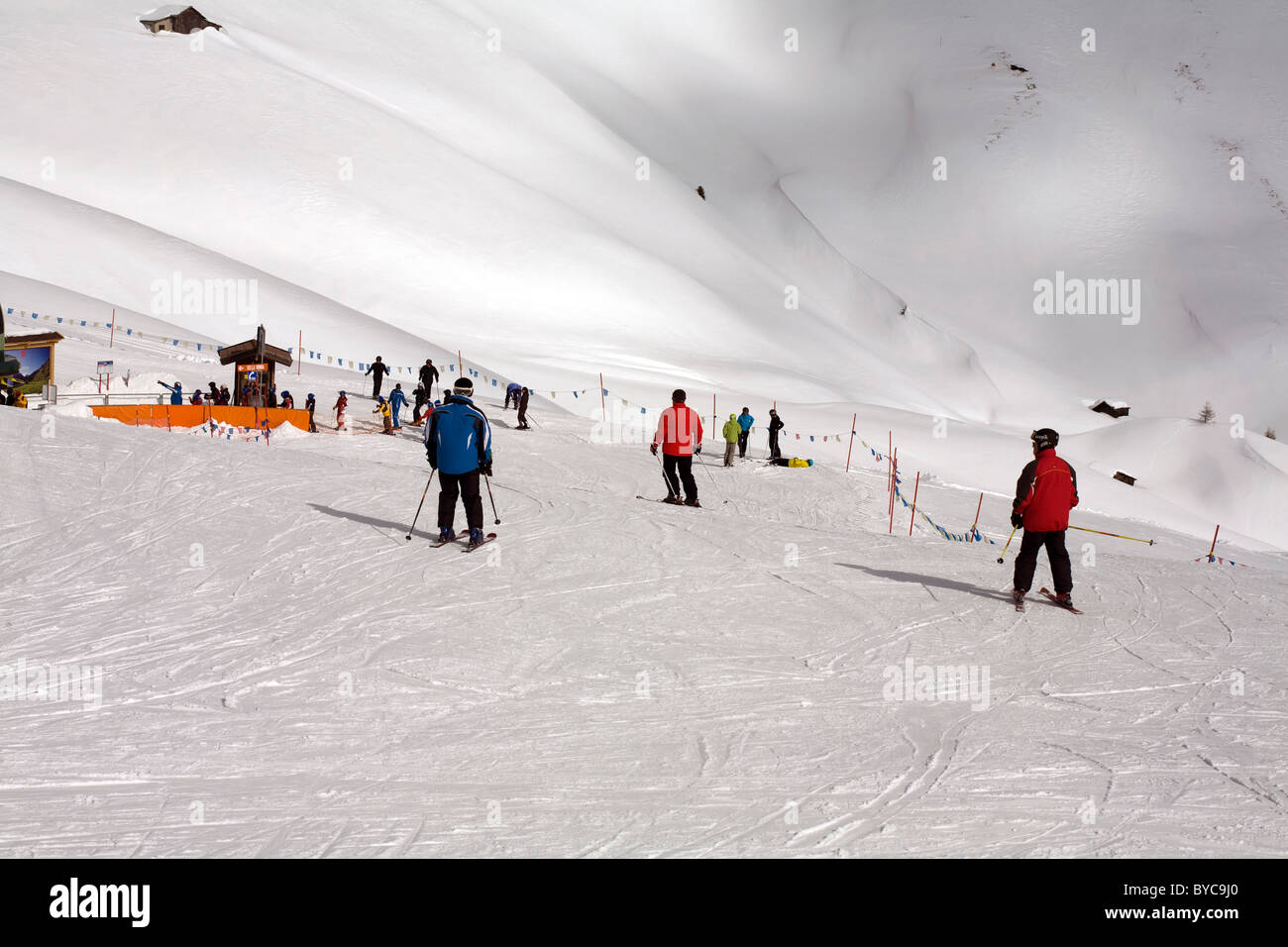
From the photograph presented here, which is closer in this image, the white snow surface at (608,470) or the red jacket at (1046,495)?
the white snow surface at (608,470)

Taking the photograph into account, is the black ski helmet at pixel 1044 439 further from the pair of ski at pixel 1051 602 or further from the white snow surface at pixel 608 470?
the white snow surface at pixel 608 470

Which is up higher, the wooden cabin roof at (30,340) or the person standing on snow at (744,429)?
the wooden cabin roof at (30,340)

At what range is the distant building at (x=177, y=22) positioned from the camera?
60500 mm

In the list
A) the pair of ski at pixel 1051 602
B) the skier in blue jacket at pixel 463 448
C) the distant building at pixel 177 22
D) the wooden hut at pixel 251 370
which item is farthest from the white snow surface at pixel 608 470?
the wooden hut at pixel 251 370

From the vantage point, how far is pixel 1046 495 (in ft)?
28.4

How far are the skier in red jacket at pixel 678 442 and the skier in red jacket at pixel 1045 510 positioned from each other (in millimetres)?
4337

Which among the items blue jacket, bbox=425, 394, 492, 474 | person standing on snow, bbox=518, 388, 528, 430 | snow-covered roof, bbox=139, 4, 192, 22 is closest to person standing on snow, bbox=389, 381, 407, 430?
person standing on snow, bbox=518, 388, 528, 430

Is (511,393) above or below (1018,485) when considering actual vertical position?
above

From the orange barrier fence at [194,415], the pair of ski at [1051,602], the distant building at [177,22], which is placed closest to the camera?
the pair of ski at [1051,602]

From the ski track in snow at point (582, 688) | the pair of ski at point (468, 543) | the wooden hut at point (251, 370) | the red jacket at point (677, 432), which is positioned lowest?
the ski track in snow at point (582, 688)

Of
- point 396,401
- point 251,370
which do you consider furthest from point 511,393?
point 251,370

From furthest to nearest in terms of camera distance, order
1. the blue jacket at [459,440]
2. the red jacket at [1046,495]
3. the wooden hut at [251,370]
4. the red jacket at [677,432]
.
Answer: the wooden hut at [251,370]
the red jacket at [677,432]
the blue jacket at [459,440]
the red jacket at [1046,495]

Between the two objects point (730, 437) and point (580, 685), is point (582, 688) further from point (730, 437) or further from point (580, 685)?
point (730, 437)

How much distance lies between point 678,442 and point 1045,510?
4.85 meters
